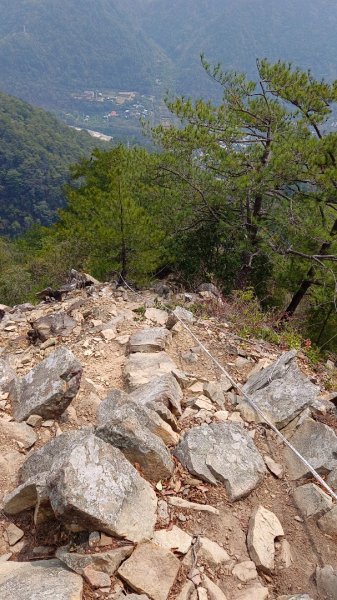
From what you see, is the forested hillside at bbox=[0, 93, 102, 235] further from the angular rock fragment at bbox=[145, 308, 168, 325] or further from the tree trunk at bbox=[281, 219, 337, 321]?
the angular rock fragment at bbox=[145, 308, 168, 325]

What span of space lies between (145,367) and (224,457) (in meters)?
2.05

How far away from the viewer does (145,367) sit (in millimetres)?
5660

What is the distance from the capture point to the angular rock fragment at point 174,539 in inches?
119

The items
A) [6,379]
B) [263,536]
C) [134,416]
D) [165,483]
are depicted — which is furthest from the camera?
[6,379]

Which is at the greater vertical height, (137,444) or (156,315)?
(137,444)

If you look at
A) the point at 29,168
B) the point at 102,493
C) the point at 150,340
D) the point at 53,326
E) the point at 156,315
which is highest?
the point at 102,493

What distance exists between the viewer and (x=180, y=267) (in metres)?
12.1

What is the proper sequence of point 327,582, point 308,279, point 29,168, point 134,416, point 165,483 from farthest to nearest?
point 29,168
point 308,279
point 134,416
point 165,483
point 327,582

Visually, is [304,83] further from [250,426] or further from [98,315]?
[250,426]

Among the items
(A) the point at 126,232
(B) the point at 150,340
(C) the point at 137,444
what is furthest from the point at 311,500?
(A) the point at 126,232

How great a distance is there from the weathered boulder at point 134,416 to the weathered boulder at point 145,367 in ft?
2.88

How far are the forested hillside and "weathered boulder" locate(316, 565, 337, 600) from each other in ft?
268

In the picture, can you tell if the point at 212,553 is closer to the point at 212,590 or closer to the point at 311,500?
the point at 212,590

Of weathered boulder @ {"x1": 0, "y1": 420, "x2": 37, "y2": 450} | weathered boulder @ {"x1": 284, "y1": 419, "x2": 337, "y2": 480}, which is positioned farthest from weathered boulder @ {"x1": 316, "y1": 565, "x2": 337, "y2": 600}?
weathered boulder @ {"x1": 0, "y1": 420, "x2": 37, "y2": 450}
